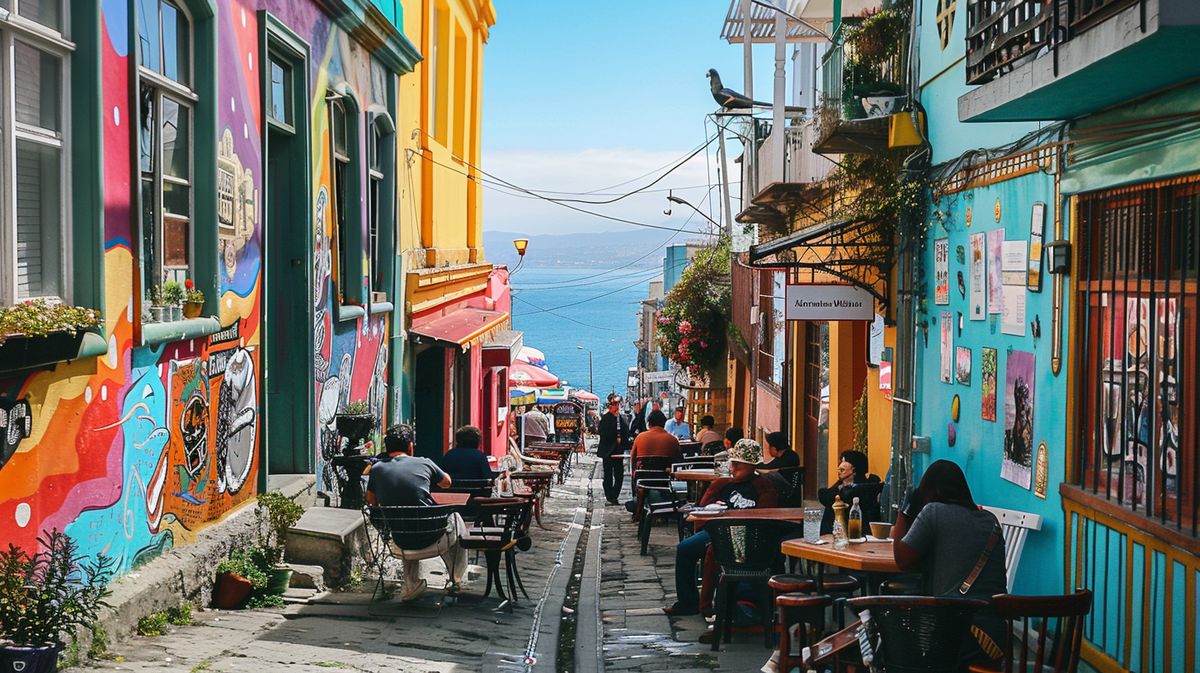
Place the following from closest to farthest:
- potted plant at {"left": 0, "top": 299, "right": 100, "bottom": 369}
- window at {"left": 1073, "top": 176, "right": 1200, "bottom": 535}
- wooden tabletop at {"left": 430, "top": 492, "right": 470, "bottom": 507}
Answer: potted plant at {"left": 0, "top": 299, "right": 100, "bottom": 369}
window at {"left": 1073, "top": 176, "right": 1200, "bottom": 535}
wooden tabletop at {"left": 430, "top": 492, "right": 470, "bottom": 507}

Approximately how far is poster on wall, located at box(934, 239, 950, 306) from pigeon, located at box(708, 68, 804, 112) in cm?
838

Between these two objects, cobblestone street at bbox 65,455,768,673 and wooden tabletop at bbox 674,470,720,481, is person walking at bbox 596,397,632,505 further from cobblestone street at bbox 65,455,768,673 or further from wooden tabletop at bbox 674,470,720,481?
cobblestone street at bbox 65,455,768,673

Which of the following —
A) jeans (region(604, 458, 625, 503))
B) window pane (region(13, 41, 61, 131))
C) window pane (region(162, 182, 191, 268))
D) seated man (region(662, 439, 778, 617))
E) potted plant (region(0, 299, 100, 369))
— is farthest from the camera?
jeans (region(604, 458, 625, 503))

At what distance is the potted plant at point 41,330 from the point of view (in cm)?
616

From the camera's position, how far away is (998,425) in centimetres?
939

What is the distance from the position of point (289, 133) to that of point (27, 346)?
6288 mm

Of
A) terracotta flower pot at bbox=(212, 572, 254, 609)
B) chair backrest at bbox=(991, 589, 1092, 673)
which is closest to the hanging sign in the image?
terracotta flower pot at bbox=(212, 572, 254, 609)

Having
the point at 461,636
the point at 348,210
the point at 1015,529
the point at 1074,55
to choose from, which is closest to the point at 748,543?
the point at 1015,529

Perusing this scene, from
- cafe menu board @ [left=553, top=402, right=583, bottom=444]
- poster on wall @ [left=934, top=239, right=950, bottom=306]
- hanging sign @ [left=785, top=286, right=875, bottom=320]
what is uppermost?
A: poster on wall @ [left=934, top=239, right=950, bottom=306]

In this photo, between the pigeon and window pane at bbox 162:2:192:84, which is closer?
window pane at bbox 162:2:192:84

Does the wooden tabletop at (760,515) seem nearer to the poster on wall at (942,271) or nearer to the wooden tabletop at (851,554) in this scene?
the wooden tabletop at (851,554)

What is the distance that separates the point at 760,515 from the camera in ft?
32.2

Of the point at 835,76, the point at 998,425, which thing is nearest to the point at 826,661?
the point at 998,425

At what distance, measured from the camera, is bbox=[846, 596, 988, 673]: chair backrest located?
5.84m
